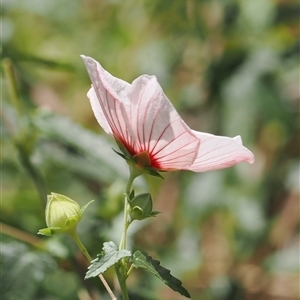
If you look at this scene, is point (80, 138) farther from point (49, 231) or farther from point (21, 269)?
point (49, 231)

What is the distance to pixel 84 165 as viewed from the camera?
1.26m

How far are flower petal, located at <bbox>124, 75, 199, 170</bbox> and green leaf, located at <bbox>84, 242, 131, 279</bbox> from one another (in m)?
0.12

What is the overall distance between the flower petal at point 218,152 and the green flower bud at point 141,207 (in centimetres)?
6

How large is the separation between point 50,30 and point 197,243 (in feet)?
3.11

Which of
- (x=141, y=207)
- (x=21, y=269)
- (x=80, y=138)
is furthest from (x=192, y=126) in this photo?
(x=141, y=207)

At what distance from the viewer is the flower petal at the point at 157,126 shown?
0.64 metres

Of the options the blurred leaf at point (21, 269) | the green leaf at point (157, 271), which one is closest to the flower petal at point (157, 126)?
the green leaf at point (157, 271)

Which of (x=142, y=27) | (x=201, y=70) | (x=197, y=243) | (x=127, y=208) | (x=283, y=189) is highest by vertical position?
(x=142, y=27)

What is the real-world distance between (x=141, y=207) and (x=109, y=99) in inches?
4.7

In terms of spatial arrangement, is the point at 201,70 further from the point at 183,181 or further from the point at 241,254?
the point at 241,254

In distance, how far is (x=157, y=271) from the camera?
0.64 meters

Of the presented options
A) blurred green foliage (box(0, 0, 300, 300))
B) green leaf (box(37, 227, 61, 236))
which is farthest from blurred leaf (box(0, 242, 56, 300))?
green leaf (box(37, 227, 61, 236))

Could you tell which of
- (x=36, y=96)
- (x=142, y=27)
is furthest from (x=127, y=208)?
(x=142, y=27)

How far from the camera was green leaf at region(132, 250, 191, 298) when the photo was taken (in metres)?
0.63
